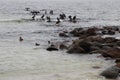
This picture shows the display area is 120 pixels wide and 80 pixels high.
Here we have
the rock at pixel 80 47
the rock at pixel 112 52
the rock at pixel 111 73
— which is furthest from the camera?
the rock at pixel 80 47

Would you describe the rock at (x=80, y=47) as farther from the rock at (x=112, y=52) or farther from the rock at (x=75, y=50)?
the rock at (x=112, y=52)

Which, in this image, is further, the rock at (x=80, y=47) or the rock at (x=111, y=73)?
the rock at (x=80, y=47)

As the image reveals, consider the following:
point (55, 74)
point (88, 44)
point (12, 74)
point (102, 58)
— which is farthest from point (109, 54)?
point (12, 74)

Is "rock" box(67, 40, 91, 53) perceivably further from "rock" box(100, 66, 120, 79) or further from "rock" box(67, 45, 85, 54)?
"rock" box(100, 66, 120, 79)

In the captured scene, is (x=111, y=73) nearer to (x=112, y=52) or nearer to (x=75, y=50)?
(x=112, y=52)

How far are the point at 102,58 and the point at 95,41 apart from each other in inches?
205

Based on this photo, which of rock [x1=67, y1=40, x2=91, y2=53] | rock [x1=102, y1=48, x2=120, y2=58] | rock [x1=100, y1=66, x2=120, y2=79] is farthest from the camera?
rock [x1=67, y1=40, x2=91, y2=53]

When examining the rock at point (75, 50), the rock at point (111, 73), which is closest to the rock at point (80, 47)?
the rock at point (75, 50)

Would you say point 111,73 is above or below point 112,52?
below

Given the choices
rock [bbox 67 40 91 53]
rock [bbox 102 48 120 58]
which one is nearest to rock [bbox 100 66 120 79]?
rock [bbox 102 48 120 58]

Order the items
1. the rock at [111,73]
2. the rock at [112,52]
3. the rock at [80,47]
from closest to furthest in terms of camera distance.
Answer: the rock at [111,73]
the rock at [112,52]
the rock at [80,47]

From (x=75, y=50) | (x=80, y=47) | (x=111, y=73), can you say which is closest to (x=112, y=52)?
(x=80, y=47)

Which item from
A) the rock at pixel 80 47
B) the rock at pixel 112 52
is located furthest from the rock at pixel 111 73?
the rock at pixel 80 47

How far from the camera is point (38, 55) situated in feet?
90.8
